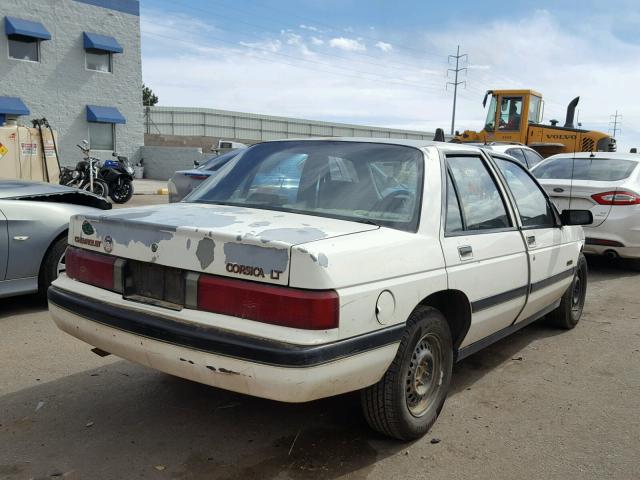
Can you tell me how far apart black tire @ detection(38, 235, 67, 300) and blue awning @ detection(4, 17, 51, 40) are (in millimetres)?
20210

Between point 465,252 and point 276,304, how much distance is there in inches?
51.5

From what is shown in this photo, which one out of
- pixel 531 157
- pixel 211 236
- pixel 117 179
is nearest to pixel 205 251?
pixel 211 236

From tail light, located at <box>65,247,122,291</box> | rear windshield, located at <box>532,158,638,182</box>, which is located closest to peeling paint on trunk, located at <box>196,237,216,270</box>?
tail light, located at <box>65,247,122,291</box>

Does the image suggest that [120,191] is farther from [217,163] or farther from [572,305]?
[572,305]

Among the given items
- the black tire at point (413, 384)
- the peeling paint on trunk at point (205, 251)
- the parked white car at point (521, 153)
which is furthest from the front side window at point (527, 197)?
the parked white car at point (521, 153)

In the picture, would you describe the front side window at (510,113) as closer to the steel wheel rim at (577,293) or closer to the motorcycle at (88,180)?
the motorcycle at (88,180)

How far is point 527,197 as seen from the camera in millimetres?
4336

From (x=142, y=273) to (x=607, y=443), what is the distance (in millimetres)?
2657

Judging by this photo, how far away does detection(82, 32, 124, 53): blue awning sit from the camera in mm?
24141

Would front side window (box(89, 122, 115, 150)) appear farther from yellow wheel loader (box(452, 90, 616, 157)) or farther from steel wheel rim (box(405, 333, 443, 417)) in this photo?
steel wheel rim (box(405, 333, 443, 417))

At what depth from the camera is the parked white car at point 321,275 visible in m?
2.45

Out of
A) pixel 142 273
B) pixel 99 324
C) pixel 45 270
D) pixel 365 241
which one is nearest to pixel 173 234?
pixel 142 273

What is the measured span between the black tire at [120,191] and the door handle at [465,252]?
13177mm

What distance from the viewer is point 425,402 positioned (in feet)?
10.5
